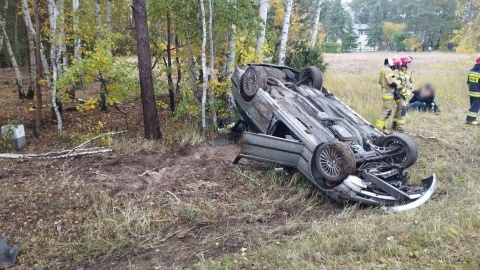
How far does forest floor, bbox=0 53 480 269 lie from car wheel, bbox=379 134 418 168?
0.61m

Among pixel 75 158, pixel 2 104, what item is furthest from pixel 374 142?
pixel 2 104

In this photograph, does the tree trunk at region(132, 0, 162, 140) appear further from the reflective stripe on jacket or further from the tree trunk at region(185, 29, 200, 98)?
the reflective stripe on jacket

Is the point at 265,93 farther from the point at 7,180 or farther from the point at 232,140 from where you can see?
the point at 7,180

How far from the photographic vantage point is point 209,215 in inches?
192

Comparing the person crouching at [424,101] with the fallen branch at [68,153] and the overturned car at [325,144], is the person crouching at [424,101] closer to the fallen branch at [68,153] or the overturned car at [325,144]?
the overturned car at [325,144]

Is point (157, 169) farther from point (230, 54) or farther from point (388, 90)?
point (388, 90)

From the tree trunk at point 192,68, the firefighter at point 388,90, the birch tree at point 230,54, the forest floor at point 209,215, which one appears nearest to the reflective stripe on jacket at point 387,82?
the firefighter at point 388,90

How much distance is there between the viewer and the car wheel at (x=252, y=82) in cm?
653

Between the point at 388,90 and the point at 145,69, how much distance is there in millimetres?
4932

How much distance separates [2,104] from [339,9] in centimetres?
5447

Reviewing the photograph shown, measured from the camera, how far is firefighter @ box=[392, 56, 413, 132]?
25.0 feet

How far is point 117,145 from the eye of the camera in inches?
276

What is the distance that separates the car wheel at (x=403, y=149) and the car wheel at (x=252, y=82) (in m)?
2.28

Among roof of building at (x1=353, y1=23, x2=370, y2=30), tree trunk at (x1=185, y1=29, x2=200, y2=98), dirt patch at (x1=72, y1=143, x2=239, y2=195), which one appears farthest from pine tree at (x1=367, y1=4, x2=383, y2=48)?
dirt patch at (x1=72, y1=143, x2=239, y2=195)
